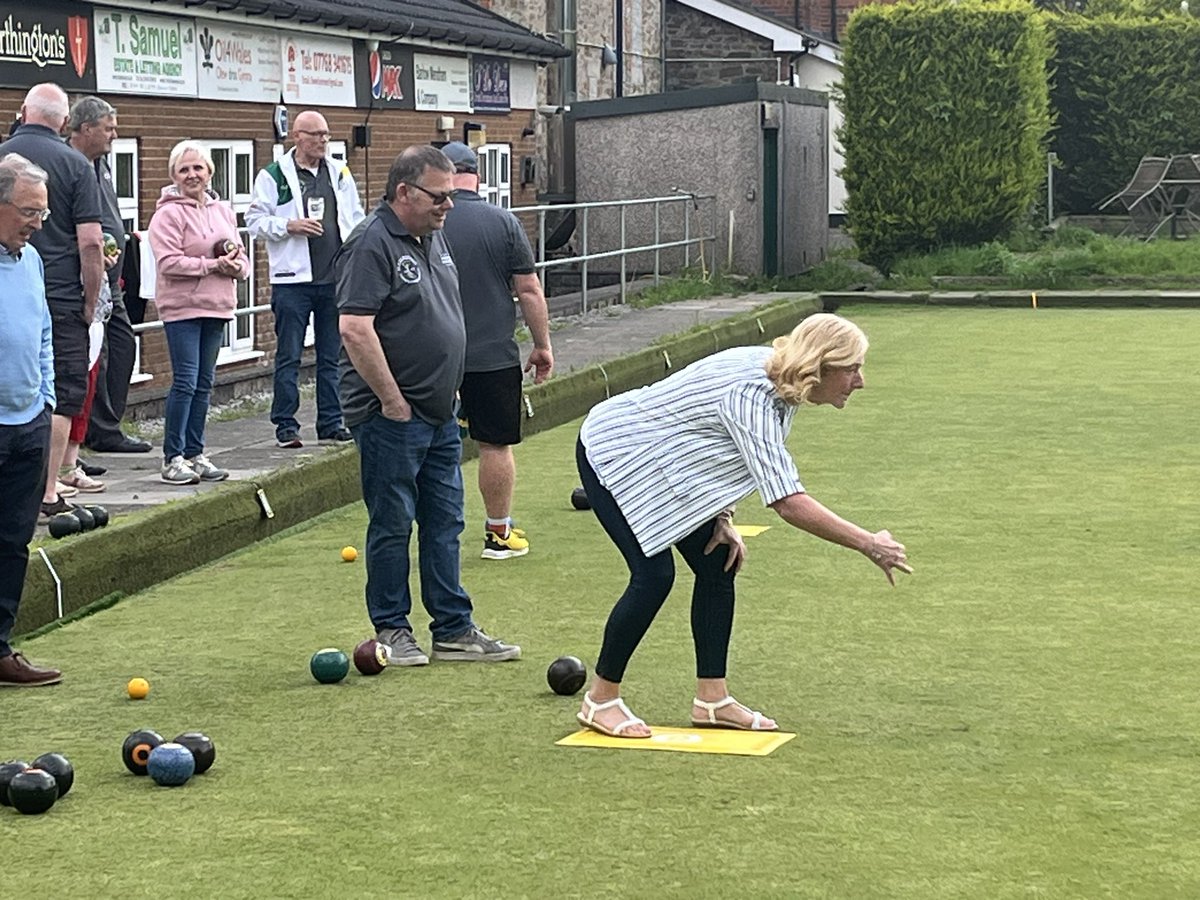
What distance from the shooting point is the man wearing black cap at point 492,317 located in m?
8.70

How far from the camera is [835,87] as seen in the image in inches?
993

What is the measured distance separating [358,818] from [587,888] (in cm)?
77

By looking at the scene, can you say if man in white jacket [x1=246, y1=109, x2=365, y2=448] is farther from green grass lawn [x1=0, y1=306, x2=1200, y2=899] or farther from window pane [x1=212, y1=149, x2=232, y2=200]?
window pane [x1=212, y1=149, x2=232, y2=200]

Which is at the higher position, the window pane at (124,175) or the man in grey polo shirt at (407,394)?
the window pane at (124,175)

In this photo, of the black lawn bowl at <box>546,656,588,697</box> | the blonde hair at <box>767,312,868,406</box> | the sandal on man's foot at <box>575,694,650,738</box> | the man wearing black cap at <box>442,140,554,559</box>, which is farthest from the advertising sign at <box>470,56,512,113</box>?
the blonde hair at <box>767,312,868,406</box>

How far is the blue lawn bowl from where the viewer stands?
17.9 feet

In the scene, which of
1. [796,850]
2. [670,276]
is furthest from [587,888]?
[670,276]

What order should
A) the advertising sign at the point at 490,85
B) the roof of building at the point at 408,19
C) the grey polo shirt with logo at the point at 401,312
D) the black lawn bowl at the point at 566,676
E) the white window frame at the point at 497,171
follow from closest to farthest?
the black lawn bowl at the point at 566,676 → the grey polo shirt with logo at the point at 401,312 → the roof of building at the point at 408,19 → the advertising sign at the point at 490,85 → the white window frame at the point at 497,171

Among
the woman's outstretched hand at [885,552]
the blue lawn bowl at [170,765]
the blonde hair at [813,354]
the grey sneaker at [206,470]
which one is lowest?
the blue lawn bowl at [170,765]

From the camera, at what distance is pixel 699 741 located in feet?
19.3

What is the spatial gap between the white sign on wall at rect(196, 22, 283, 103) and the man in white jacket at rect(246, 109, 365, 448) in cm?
347

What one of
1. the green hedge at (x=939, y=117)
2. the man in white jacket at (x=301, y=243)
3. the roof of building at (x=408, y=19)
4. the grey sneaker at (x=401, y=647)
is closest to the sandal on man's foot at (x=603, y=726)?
the grey sneaker at (x=401, y=647)

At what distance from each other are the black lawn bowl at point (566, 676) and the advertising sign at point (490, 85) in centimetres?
1450

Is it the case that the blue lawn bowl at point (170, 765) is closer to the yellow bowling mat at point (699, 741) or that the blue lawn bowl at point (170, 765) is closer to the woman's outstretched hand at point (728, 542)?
the yellow bowling mat at point (699, 741)
